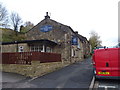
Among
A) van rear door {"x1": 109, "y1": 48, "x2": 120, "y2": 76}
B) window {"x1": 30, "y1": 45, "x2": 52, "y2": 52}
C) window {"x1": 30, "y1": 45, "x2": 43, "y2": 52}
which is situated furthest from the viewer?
window {"x1": 30, "y1": 45, "x2": 43, "y2": 52}

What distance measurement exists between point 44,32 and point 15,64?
38.4 feet

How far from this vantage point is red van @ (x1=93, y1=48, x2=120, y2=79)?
8445 mm

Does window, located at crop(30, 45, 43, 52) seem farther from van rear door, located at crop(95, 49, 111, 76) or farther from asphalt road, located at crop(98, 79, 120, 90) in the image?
asphalt road, located at crop(98, 79, 120, 90)

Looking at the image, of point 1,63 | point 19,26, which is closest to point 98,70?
point 1,63

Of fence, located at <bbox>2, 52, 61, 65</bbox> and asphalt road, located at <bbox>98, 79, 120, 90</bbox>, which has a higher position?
fence, located at <bbox>2, 52, 61, 65</bbox>

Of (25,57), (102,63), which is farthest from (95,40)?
(102,63)

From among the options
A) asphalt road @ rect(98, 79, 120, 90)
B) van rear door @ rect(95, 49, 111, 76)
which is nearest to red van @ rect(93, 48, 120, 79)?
van rear door @ rect(95, 49, 111, 76)

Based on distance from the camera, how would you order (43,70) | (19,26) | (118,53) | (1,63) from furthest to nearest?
(19,26) → (1,63) → (43,70) → (118,53)

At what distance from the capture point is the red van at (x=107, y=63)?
845 centimetres

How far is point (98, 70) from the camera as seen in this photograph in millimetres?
8781

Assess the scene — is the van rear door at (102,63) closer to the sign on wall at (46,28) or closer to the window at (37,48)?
the window at (37,48)

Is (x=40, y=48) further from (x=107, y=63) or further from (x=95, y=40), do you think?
(x=95, y=40)

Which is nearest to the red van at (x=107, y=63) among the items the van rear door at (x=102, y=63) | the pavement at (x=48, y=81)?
the van rear door at (x=102, y=63)

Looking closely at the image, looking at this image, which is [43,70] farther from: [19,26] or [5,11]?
[19,26]
